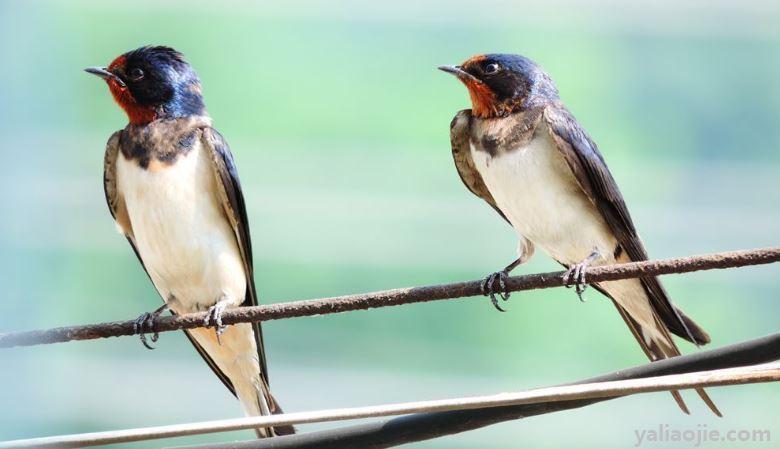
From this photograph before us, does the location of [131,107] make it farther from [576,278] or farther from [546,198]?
[576,278]

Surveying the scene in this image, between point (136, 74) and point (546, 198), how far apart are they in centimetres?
93

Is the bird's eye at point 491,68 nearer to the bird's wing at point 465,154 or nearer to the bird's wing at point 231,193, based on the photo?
the bird's wing at point 465,154

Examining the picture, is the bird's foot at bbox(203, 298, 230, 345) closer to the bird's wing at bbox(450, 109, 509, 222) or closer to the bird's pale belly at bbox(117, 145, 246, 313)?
the bird's pale belly at bbox(117, 145, 246, 313)

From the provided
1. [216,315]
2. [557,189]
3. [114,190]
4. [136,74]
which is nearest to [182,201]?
[114,190]

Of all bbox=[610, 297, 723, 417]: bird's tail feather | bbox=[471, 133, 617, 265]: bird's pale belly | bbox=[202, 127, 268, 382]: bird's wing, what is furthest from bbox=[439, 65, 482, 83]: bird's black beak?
bbox=[610, 297, 723, 417]: bird's tail feather

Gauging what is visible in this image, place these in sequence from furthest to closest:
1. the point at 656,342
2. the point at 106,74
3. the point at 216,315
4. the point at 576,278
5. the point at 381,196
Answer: the point at 381,196, the point at 106,74, the point at 656,342, the point at 576,278, the point at 216,315

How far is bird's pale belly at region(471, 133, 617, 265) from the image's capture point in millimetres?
3059

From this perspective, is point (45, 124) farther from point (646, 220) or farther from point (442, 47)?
point (646, 220)

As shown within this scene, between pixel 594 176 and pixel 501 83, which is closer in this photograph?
pixel 594 176

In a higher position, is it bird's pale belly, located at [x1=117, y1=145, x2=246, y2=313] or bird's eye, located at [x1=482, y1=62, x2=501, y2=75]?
bird's eye, located at [x1=482, y1=62, x2=501, y2=75]

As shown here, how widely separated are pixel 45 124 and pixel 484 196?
7022 millimetres

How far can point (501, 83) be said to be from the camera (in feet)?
10.5

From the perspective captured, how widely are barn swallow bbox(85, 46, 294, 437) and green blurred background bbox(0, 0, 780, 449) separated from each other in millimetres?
4989

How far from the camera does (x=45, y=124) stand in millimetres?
9859
